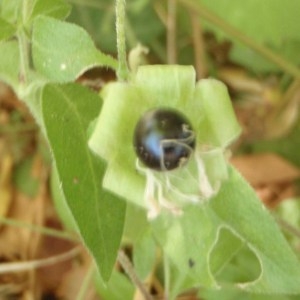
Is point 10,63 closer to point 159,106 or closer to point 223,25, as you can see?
point 159,106

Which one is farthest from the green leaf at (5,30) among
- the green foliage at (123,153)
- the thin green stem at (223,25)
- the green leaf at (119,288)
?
the thin green stem at (223,25)

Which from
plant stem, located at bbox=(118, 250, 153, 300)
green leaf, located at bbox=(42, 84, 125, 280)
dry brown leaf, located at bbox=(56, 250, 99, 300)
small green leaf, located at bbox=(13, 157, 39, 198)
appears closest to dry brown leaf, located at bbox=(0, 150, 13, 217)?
small green leaf, located at bbox=(13, 157, 39, 198)

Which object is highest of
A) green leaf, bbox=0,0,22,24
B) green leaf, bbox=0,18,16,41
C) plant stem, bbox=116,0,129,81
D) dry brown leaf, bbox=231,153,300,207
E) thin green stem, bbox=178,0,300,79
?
plant stem, bbox=116,0,129,81

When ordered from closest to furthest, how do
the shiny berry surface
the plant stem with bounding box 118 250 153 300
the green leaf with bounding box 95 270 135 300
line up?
the shiny berry surface → the plant stem with bounding box 118 250 153 300 → the green leaf with bounding box 95 270 135 300

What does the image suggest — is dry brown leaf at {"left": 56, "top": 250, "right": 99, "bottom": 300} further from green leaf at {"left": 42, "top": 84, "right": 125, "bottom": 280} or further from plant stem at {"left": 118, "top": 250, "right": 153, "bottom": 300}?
green leaf at {"left": 42, "top": 84, "right": 125, "bottom": 280}

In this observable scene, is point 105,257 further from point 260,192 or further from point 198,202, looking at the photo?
point 260,192

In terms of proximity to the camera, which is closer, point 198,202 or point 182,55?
point 198,202

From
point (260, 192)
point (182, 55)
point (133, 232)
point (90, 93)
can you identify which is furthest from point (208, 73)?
point (90, 93)
